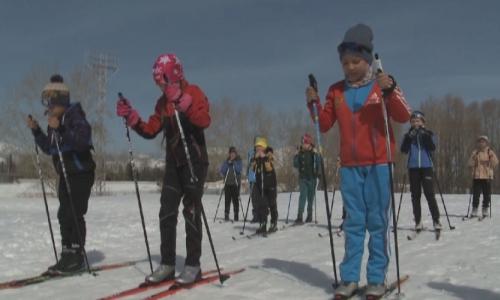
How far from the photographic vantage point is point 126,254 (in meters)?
7.68

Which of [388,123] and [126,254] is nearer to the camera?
[388,123]

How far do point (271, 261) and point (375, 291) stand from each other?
2416 millimetres

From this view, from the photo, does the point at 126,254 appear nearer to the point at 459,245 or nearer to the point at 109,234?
the point at 109,234

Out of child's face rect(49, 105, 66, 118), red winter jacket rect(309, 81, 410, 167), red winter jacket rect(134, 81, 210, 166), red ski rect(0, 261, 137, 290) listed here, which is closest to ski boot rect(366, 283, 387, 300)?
red winter jacket rect(309, 81, 410, 167)

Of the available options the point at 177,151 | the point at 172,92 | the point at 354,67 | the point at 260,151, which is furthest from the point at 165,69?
the point at 260,151

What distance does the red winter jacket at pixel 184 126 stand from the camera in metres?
4.77

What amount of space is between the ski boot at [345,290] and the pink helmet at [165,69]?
2.40 meters

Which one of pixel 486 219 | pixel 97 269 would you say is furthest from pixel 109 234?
pixel 486 219

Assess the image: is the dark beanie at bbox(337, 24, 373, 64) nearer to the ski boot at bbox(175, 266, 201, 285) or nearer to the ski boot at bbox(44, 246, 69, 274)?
the ski boot at bbox(175, 266, 201, 285)

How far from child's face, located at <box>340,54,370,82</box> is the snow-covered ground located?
73.1 inches

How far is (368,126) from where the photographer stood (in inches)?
167

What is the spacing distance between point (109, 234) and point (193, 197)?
5627 mm

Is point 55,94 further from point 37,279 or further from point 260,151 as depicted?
point 260,151

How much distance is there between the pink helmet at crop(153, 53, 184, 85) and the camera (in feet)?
15.8
